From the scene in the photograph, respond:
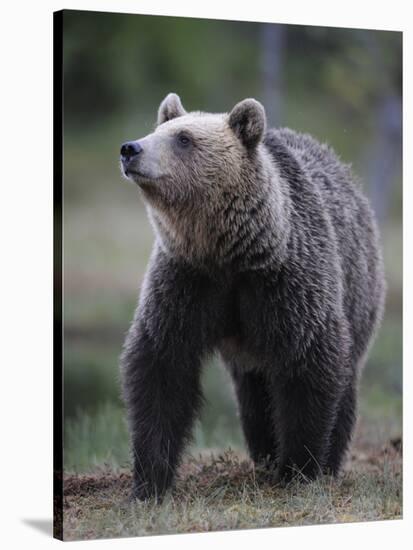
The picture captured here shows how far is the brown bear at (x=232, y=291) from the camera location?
8328 millimetres

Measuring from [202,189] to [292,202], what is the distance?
0.93 meters

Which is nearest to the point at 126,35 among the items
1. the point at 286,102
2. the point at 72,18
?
the point at 286,102

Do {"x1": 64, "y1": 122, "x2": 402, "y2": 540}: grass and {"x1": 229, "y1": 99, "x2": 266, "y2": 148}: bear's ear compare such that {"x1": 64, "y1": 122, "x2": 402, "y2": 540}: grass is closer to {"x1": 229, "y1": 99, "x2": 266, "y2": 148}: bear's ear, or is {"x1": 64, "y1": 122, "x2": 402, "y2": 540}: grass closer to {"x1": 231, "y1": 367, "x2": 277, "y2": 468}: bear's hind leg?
{"x1": 231, "y1": 367, "x2": 277, "y2": 468}: bear's hind leg

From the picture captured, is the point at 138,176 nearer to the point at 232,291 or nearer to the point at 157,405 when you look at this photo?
the point at 232,291

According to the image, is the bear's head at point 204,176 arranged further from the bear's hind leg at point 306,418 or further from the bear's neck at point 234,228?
the bear's hind leg at point 306,418

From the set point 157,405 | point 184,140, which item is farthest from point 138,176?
point 157,405

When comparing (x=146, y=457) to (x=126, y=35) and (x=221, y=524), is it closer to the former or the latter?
(x=221, y=524)

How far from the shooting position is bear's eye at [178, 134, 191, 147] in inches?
327

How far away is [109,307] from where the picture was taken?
49.9ft

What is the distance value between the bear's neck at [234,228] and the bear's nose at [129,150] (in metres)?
0.60

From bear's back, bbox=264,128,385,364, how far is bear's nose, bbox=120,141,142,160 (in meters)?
1.55

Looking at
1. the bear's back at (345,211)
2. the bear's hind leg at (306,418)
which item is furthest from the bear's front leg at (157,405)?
the bear's back at (345,211)

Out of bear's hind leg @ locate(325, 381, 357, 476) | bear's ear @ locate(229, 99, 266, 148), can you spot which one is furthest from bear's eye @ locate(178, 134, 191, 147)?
bear's hind leg @ locate(325, 381, 357, 476)

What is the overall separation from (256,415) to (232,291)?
5.55ft
